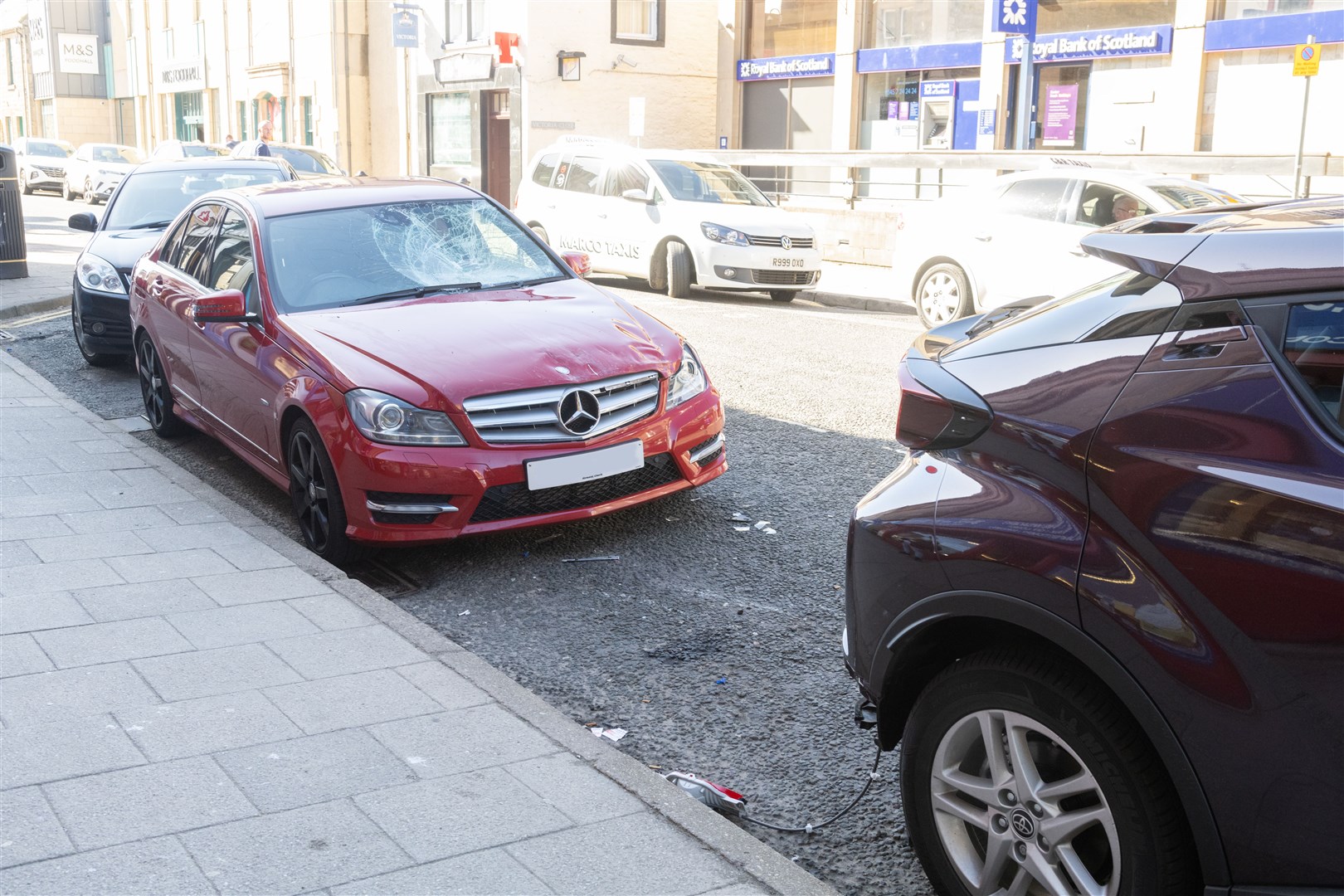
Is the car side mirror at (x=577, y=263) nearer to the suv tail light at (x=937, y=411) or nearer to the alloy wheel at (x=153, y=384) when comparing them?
the alloy wheel at (x=153, y=384)

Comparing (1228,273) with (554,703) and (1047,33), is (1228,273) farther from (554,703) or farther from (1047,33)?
(1047,33)

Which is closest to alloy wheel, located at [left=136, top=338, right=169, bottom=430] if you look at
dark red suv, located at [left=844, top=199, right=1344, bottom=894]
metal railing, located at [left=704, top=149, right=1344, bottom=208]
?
dark red suv, located at [left=844, top=199, right=1344, bottom=894]

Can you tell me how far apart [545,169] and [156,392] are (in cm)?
987

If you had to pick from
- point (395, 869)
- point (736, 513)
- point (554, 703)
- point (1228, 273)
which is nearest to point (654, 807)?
point (395, 869)

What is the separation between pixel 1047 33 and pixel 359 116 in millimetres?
20804

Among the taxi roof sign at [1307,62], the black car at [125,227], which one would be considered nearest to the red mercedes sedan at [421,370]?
the black car at [125,227]

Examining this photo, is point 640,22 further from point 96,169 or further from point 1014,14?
point 96,169

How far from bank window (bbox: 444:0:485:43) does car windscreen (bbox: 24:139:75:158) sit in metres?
15.1

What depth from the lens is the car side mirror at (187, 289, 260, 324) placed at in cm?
613

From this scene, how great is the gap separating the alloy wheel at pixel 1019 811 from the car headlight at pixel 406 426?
9.61 feet

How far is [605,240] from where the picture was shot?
1627cm

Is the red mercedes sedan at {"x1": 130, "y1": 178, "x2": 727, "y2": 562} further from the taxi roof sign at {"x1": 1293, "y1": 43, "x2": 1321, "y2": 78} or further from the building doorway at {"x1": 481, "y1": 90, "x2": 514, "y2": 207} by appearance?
the building doorway at {"x1": 481, "y1": 90, "x2": 514, "y2": 207}

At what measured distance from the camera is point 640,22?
31.5m

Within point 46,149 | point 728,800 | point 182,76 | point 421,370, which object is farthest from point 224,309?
point 182,76
